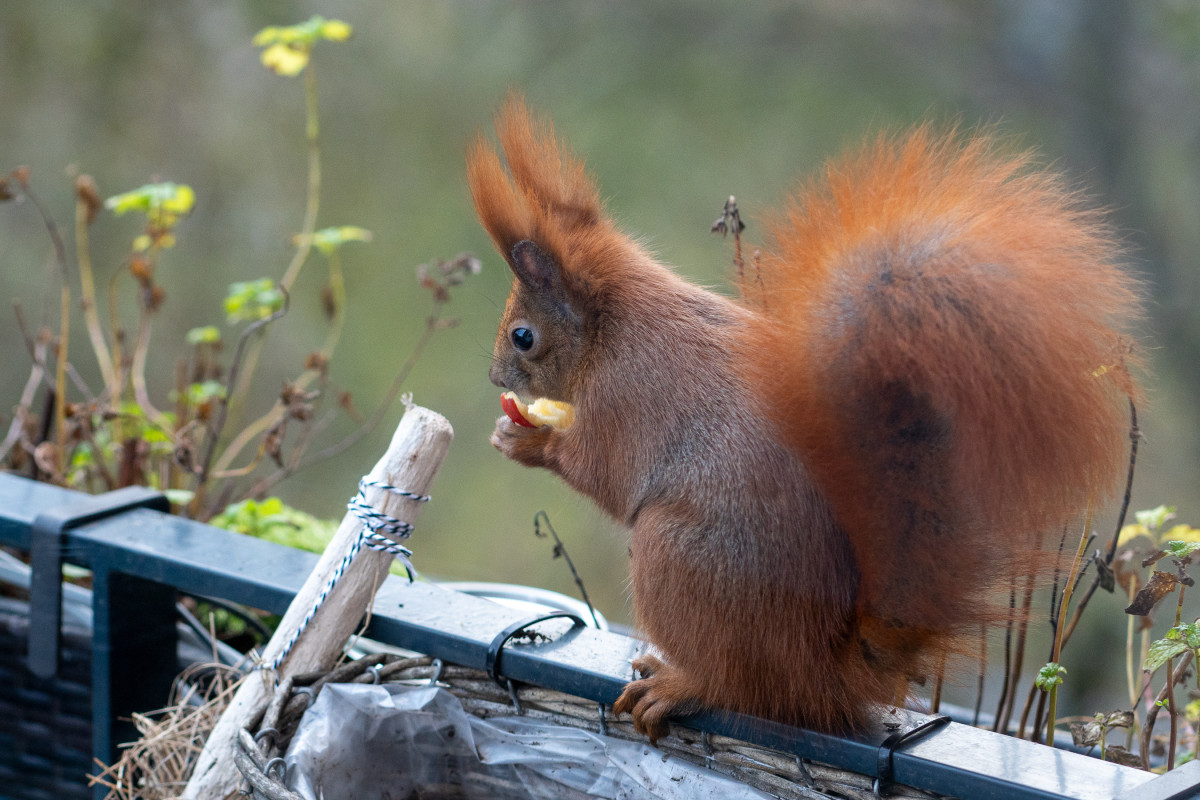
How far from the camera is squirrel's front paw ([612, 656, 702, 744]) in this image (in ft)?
2.62

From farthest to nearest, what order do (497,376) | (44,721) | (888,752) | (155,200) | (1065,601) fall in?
(155,200), (44,721), (497,376), (1065,601), (888,752)

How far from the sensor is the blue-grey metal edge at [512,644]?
2.24ft

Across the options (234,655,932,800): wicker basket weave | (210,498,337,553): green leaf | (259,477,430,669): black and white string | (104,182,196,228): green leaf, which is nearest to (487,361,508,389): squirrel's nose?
(259,477,430,669): black and white string

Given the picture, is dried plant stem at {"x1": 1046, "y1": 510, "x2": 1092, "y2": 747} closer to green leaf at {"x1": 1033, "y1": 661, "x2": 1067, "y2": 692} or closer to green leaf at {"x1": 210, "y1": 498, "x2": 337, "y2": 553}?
green leaf at {"x1": 1033, "y1": 661, "x2": 1067, "y2": 692}

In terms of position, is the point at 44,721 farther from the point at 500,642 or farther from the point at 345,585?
the point at 500,642

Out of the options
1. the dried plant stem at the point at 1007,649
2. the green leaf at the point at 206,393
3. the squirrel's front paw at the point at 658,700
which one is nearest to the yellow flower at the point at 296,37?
the green leaf at the point at 206,393

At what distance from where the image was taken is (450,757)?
3.03ft

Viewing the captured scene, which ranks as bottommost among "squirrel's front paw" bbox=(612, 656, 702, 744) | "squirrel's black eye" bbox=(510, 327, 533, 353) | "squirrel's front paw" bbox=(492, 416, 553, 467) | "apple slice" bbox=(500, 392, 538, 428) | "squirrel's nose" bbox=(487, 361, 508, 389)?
"squirrel's front paw" bbox=(612, 656, 702, 744)

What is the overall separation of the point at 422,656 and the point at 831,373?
50 cm

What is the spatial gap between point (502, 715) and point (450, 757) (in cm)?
8

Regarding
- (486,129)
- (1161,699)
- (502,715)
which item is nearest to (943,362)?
(1161,699)

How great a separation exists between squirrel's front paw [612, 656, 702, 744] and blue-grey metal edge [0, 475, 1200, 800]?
2 cm

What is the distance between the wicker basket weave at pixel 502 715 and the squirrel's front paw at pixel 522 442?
21cm

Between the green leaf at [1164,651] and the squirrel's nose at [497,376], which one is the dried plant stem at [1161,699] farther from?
the squirrel's nose at [497,376]
